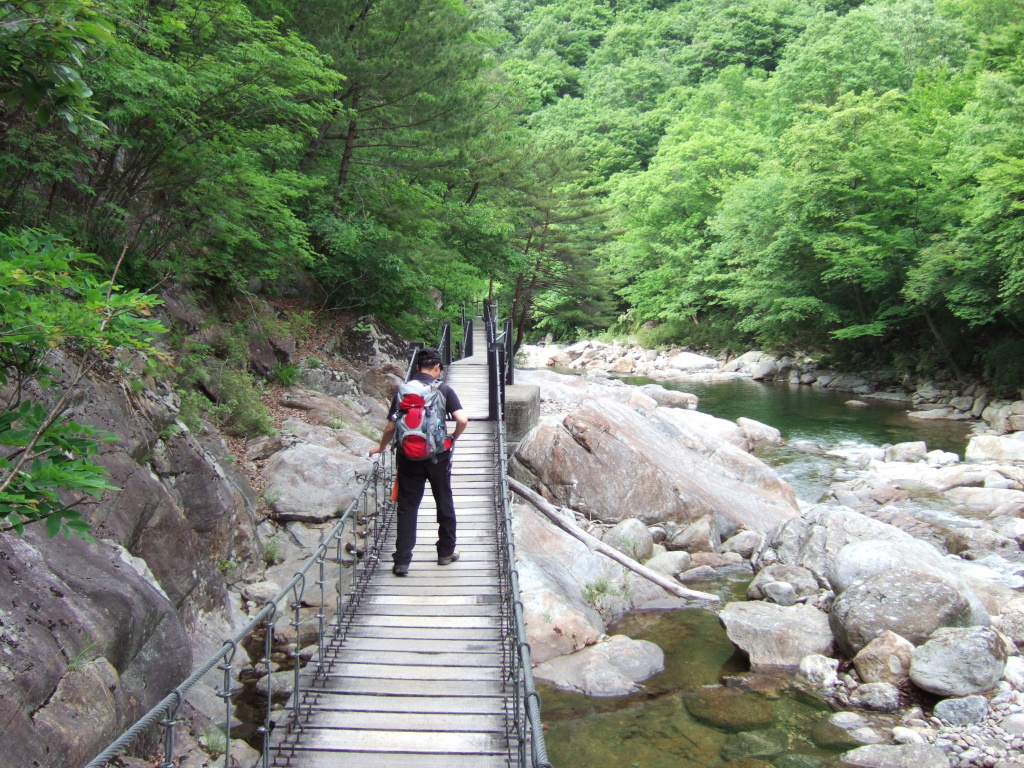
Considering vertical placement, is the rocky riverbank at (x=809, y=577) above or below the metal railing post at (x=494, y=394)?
below

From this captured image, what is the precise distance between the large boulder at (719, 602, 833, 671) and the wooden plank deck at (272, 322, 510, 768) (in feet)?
9.60

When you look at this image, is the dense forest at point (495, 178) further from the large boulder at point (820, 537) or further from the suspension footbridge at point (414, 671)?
the large boulder at point (820, 537)

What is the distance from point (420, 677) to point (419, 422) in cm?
184

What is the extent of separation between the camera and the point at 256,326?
10.9 metres

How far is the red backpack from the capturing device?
5562 mm

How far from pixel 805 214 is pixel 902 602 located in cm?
2448

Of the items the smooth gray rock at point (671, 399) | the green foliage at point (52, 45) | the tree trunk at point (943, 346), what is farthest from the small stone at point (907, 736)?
the tree trunk at point (943, 346)

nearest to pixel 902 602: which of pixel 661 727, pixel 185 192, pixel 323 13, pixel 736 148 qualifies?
pixel 661 727

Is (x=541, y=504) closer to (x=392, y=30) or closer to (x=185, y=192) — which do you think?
(x=185, y=192)

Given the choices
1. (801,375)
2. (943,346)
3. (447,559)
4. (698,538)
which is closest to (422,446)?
(447,559)

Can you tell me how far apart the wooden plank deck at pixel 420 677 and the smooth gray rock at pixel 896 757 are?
3040 millimetres

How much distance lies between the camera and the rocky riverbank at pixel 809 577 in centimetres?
630

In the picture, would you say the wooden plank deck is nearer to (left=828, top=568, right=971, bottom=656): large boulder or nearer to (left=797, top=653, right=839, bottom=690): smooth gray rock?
(left=797, top=653, right=839, bottom=690): smooth gray rock

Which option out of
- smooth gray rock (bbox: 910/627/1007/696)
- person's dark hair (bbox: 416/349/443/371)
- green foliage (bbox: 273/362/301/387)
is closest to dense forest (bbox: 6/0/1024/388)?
green foliage (bbox: 273/362/301/387)
